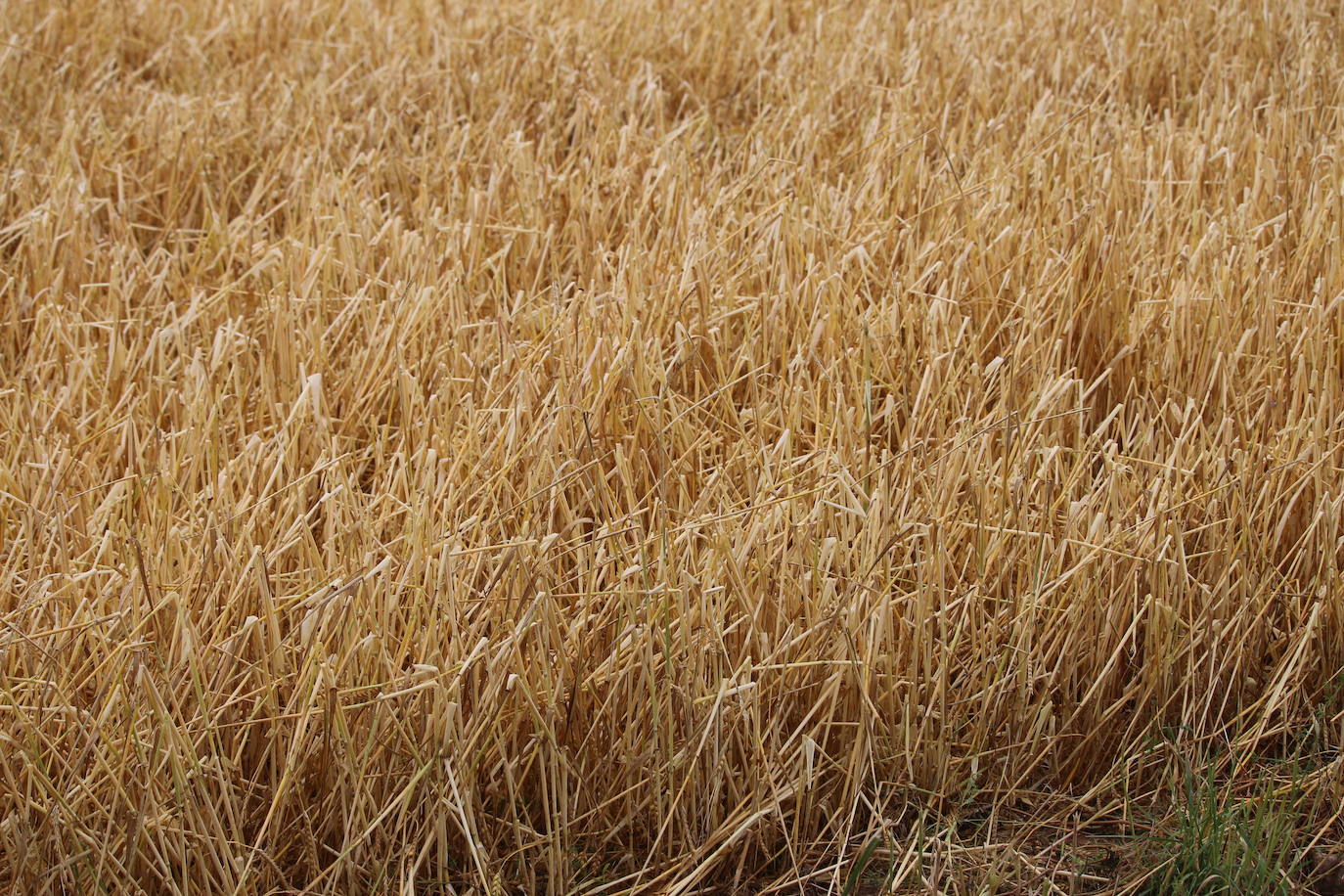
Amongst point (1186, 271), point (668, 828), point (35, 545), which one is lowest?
point (668, 828)

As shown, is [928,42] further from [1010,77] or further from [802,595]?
[802,595]

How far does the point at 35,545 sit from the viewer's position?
1.49 metres

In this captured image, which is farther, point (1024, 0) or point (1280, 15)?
point (1024, 0)

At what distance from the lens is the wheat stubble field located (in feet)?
4.20

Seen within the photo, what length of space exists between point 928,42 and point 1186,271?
1.16 meters

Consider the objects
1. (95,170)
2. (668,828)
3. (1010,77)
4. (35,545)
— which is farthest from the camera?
(1010,77)

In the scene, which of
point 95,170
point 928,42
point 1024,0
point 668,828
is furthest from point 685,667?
point 1024,0

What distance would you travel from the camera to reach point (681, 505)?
5.19ft

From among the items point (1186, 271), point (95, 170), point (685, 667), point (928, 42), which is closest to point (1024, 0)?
point (928, 42)

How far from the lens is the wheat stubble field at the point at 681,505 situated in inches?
50.4

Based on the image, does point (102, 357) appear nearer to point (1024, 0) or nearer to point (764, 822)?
point (764, 822)

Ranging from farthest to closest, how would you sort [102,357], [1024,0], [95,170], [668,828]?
[1024,0] → [95,170] → [102,357] → [668,828]

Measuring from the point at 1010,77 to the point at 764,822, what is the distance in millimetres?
1961

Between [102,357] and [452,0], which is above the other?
[452,0]
